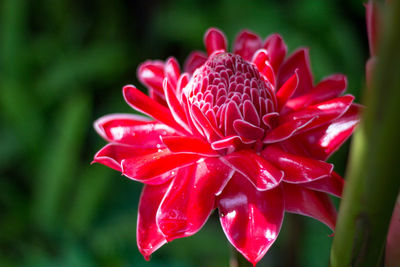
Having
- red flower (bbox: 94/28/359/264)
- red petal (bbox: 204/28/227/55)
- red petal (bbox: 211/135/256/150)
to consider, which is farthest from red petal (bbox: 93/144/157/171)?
red petal (bbox: 204/28/227/55)

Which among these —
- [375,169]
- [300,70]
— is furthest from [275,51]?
[375,169]

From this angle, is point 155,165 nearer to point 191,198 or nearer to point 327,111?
point 191,198

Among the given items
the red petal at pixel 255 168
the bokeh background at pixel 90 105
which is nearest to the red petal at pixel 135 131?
the red petal at pixel 255 168

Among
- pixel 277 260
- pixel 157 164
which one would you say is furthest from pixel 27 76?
pixel 157 164

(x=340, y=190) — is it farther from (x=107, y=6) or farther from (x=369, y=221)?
(x=107, y=6)

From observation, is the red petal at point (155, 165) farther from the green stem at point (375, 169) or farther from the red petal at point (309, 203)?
the green stem at point (375, 169)

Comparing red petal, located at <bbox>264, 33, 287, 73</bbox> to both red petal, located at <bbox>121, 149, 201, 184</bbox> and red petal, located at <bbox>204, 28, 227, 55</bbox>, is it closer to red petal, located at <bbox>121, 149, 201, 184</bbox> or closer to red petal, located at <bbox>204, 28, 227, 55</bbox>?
red petal, located at <bbox>204, 28, 227, 55</bbox>
